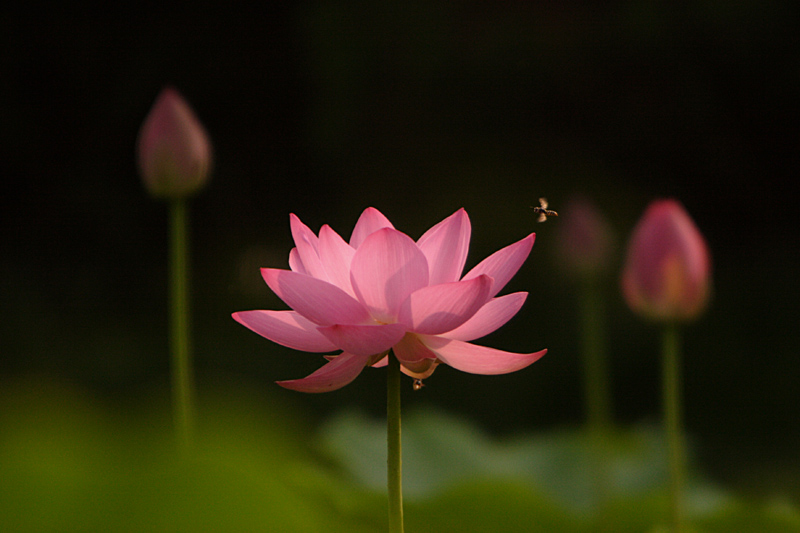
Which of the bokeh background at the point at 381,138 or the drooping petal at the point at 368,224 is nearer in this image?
the drooping petal at the point at 368,224

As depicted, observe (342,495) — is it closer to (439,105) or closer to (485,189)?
(485,189)

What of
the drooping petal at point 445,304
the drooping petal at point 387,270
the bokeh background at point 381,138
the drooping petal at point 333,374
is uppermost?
the bokeh background at point 381,138

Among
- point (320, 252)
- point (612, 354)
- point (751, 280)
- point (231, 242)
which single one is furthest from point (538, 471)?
point (231, 242)

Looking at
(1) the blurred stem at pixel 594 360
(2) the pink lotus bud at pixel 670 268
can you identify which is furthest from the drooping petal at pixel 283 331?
(1) the blurred stem at pixel 594 360

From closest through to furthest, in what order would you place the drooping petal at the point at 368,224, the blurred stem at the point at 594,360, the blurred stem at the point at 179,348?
1. the drooping petal at the point at 368,224
2. the blurred stem at the point at 179,348
3. the blurred stem at the point at 594,360

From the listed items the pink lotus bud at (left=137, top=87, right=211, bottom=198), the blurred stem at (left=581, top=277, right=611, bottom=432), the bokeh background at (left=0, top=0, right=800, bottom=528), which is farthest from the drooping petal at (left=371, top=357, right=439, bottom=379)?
the bokeh background at (left=0, top=0, right=800, bottom=528)

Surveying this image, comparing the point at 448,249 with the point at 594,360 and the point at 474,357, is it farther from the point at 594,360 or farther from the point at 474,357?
the point at 594,360

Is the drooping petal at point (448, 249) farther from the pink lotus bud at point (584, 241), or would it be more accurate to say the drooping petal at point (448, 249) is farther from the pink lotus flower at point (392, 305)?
the pink lotus bud at point (584, 241)
